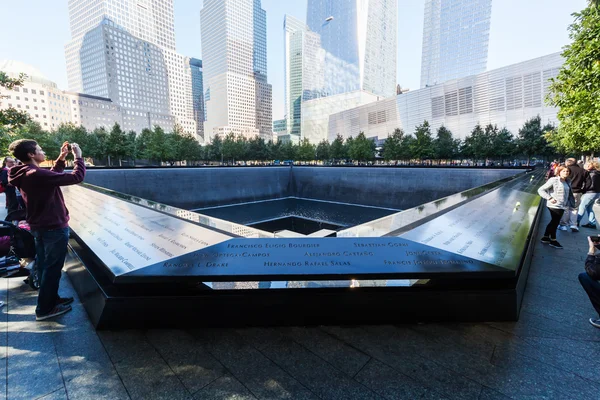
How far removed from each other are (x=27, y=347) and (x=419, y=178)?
24.8m

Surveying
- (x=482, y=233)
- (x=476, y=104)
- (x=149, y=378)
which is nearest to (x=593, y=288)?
(x=482, y=233)

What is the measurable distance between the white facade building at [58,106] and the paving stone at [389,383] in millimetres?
92476

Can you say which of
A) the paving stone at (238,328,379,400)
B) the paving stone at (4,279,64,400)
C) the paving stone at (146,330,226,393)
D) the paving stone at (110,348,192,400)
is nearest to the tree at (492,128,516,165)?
the paving stone at (238,328,379,400)

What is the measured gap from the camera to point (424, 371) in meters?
2.20

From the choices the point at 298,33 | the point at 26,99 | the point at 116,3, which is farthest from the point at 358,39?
the point at 26,99

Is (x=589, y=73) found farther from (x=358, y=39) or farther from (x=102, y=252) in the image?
(x=358, y=39)

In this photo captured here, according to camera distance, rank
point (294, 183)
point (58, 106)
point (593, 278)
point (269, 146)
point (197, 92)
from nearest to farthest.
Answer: point (593, 278)
point (294, 183)
point (269, 146)
point (58, 106)
point (197, 92)

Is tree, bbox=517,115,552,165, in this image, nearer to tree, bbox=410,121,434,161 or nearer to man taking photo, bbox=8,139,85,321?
tree, bbox=410,121,434,161

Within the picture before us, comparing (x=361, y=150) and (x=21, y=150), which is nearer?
(x=21, y=150)

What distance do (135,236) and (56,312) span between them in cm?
107

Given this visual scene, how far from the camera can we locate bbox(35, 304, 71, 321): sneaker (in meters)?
2.91

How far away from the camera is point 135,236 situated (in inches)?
139

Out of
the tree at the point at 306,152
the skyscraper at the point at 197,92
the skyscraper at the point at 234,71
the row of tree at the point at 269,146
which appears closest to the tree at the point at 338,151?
the row of tree at the point at 269,146

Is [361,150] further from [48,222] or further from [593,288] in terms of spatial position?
[48,222]
